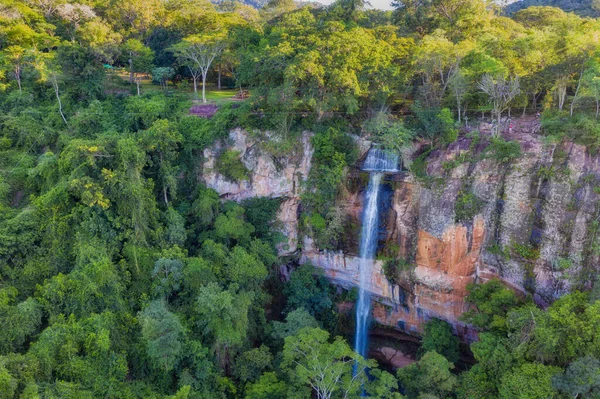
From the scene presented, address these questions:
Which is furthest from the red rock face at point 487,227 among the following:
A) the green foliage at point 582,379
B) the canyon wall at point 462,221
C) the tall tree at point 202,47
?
the tall tree at point 202,47

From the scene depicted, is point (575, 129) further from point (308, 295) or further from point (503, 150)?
point (308, 295)

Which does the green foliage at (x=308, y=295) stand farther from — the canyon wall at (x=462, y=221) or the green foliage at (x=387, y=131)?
the green foliage at (x=387, y=131)

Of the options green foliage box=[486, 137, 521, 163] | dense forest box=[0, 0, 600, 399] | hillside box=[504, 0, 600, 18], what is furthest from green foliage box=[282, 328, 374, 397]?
hillside box=[504, 0, 600, 18]

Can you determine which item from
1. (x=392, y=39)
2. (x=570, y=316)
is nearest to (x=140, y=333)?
(x=570, y=316)

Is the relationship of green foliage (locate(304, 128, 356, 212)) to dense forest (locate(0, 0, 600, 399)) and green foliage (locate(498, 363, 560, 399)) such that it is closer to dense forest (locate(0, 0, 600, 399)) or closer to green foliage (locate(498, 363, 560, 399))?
dense forest (locate(0, 0, 600, 399))

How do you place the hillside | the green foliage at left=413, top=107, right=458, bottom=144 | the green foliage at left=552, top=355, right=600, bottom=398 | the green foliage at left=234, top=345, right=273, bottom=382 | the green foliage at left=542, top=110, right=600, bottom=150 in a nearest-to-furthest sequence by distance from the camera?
the green foliage at left=552, top=355, right=600, bottom=398 → the green foliage at left=234, top=345, right=273, bottom=382 → the green foliage at left=542, top=110, right=600, bottom=150 → the green foliage at left=413, top=107, right=458, bottom=144 → the hillside

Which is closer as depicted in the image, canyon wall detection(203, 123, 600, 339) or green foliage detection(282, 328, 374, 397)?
green foliage detection(282, 328, 374, 397)

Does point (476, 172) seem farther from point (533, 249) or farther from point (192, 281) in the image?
point (192, 281)
